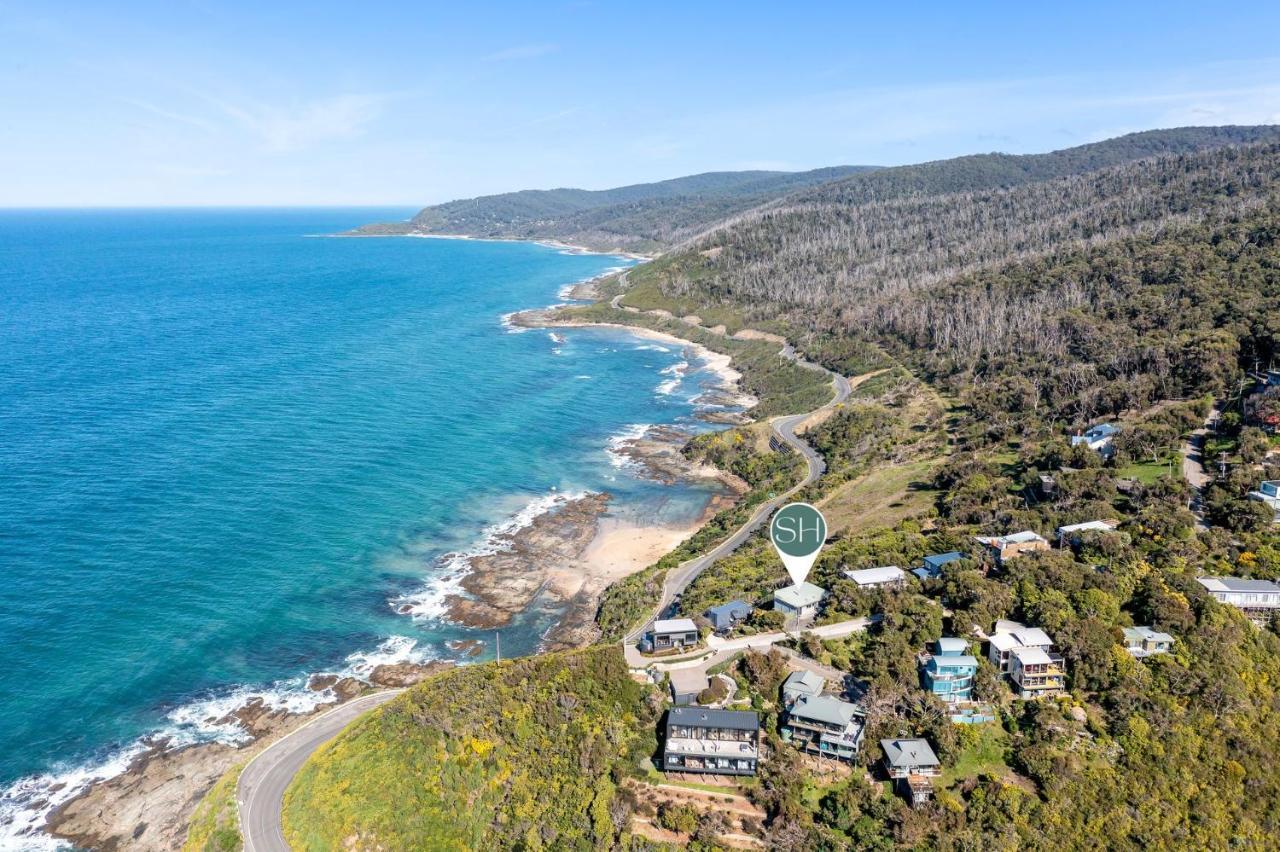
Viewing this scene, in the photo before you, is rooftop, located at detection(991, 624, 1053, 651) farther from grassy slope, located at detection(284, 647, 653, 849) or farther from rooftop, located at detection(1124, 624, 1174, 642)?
grassy slope, located at detection(284, 647, 653, 849)

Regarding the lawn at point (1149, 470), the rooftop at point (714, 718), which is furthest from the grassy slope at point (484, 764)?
the lawn at point (1149, 470)

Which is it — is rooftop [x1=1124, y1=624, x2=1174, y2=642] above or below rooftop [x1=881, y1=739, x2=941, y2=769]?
above

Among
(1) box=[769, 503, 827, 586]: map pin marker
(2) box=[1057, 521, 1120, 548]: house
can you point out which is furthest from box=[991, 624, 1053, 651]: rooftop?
(2) box=[1057, 521, 1120, 548]: house

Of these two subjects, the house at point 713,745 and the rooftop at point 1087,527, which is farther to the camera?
the rooftop at point 1087,527

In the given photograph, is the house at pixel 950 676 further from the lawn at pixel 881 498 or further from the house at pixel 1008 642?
the lawn at pixel 881 498

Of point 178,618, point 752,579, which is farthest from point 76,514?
point 752,579

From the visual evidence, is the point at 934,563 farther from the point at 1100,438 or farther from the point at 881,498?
the point at 1100,438
